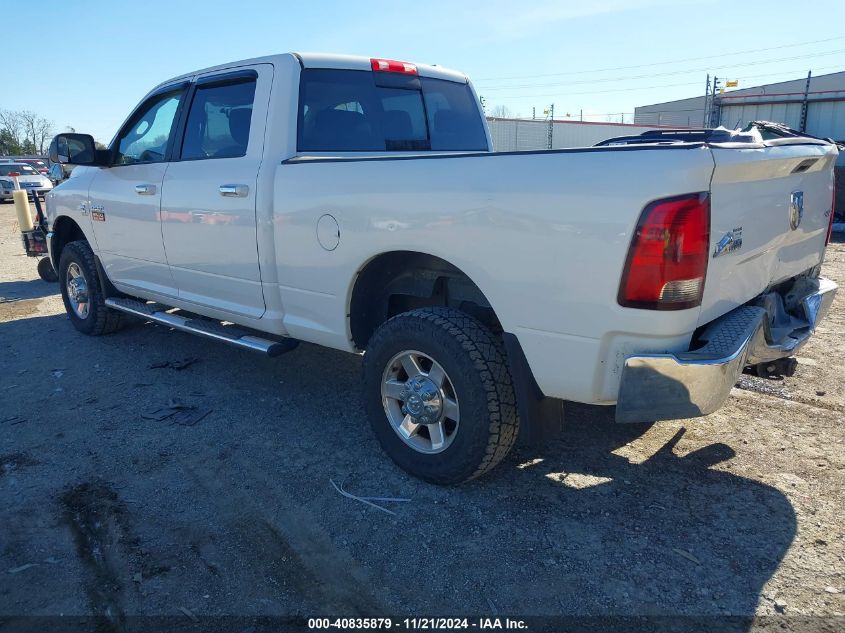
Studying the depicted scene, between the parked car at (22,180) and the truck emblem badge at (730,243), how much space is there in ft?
79.7

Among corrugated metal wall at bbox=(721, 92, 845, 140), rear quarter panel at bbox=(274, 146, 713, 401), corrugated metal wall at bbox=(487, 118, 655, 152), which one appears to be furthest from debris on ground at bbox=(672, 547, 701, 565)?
corrugated metal wall at bbox=(721, 92, 845, 140)

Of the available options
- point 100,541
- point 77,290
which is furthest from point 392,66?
point 77,290

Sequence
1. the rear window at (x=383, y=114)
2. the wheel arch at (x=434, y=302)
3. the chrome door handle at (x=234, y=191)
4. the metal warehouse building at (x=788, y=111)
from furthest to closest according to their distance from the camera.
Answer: the metal warehouse building at (x=788, y=111)
the rear window at (x=383, y=114)
the chrome door handle at (x=234, y=191)
the wheel arch at (x=434, y=302)

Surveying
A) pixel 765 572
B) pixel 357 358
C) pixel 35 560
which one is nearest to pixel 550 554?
pixel 765 572

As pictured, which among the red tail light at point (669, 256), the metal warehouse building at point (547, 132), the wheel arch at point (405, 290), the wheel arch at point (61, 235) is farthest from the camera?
the metal warehouse building at point (547, 132)

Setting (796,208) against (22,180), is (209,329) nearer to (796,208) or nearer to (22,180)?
(796,208)

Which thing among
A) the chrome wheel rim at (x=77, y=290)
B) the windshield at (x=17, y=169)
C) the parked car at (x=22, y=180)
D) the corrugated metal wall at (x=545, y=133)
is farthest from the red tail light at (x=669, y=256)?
the windshield at (x=17, y=169)

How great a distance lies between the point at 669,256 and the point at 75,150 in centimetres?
469

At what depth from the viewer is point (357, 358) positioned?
5418 millimetres

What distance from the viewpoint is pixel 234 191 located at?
3963 mm

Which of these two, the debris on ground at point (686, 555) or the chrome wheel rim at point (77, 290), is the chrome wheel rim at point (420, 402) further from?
the chrome wheel rim at point (77, 290)

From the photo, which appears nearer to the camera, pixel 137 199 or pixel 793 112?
pixel 137 199

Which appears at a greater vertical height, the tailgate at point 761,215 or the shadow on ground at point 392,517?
the tailgate at point 761,215

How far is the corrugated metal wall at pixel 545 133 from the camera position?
21266mm
